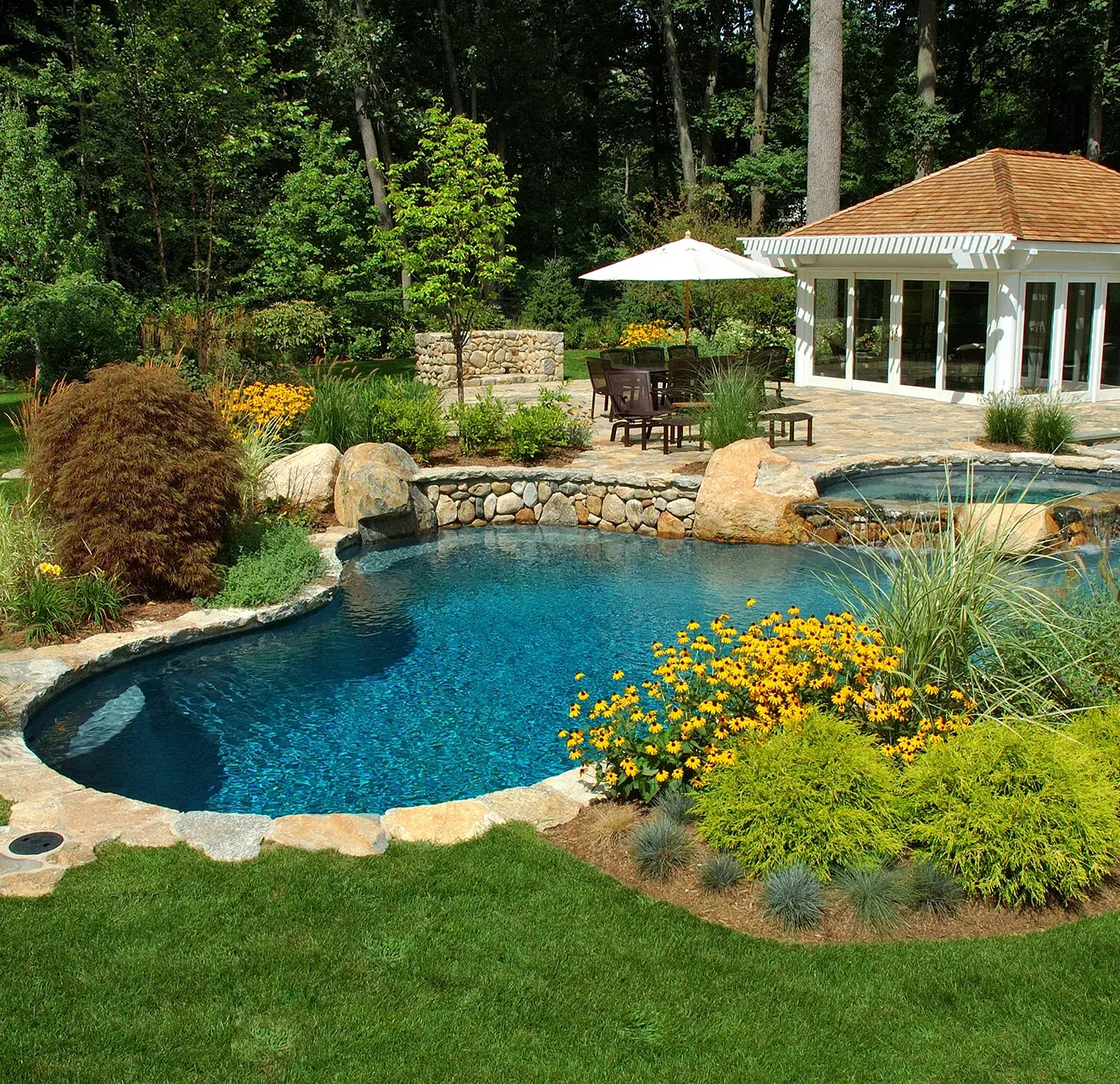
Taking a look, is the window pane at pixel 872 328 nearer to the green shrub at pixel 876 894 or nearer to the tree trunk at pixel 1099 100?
the tree trunk at pixel 1099 100

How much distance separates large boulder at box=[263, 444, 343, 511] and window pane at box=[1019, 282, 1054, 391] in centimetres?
1085

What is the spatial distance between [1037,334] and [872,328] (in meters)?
2.76

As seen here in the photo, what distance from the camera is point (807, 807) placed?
440 centimetres

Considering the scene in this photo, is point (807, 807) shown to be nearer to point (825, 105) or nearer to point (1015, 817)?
point (1015, 817)

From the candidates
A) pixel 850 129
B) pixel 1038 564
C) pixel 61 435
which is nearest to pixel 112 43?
pixel 61 435

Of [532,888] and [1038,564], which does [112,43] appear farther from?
[532,888]

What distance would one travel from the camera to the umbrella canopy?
15.1 metres

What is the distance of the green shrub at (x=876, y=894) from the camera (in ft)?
13.5

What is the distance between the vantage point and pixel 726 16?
32.8m

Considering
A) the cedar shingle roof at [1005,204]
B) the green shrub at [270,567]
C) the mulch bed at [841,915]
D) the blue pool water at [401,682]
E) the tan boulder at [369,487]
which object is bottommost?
the blue pool water at [401,682]

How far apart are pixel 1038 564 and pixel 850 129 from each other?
2339 centimetres

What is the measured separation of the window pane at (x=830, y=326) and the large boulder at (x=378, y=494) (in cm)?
1027

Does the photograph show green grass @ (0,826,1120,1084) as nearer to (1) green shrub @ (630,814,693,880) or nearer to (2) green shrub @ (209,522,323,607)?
(1) green shrub @ (630,814,693,880)

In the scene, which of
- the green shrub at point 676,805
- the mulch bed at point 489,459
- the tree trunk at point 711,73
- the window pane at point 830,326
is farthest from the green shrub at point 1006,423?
the tree trunk at point 711,73
